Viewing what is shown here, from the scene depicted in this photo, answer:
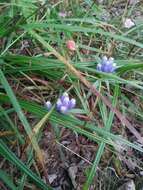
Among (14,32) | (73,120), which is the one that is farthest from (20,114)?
(14,32)

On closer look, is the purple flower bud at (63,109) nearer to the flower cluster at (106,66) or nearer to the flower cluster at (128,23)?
the flower cluster at (106,66)

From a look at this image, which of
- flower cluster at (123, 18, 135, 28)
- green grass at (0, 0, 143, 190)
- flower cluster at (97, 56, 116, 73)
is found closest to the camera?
green grass at (0, 0, 143, 190)

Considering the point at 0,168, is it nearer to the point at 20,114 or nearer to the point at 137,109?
the point at 20,114

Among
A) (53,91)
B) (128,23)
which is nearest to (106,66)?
(53,91)

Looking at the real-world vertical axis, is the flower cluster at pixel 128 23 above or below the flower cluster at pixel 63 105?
above

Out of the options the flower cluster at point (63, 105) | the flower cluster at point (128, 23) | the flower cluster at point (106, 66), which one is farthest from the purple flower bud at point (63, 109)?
the flower cluster at point (128, 23)

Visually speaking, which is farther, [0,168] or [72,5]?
[72,5]

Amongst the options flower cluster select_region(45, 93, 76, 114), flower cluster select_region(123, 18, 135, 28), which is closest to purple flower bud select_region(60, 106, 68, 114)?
flower cluster select_region(45, 93, 76, 114)

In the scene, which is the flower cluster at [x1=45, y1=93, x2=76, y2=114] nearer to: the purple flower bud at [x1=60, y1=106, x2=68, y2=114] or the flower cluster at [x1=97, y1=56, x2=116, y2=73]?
the purple flower bud at [x1=60, y1=106, x2=68, y2=114]

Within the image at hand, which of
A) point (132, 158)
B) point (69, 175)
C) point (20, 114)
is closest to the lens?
point (20, 114)
